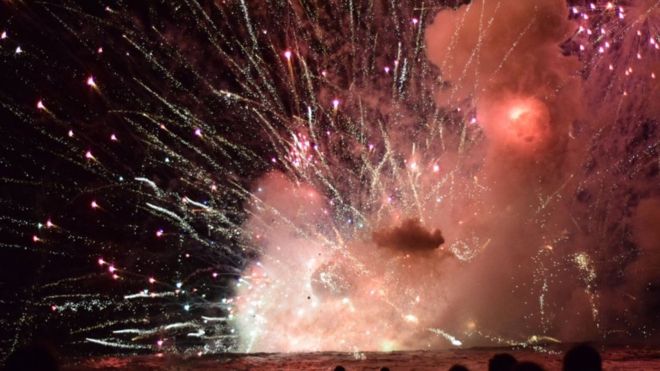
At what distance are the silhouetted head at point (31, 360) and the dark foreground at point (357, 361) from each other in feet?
30.1

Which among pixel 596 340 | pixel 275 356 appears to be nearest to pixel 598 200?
pixel 596 340

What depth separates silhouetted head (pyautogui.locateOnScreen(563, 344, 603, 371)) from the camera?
230 centimetres

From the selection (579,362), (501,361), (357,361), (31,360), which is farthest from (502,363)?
(357,361)

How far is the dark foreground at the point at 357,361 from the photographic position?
1074 centimetres

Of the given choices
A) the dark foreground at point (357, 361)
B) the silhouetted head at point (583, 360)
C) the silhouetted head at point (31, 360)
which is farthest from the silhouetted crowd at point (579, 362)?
the dark foreground at point (357, 361)

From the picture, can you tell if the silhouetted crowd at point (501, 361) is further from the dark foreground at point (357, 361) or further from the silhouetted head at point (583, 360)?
the dark foreground at point (357, 361)

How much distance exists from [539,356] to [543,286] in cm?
736

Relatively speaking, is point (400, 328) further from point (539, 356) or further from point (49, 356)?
point (49, 356)

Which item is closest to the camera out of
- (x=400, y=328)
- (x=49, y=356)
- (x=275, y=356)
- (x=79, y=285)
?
(x=49, y=356)

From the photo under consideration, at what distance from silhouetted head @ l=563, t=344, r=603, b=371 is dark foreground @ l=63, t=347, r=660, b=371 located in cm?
858

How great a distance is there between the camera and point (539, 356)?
39.1 feet

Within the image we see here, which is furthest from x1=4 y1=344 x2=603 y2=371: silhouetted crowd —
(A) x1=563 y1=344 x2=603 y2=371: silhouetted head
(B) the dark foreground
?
(B) the dark foreground

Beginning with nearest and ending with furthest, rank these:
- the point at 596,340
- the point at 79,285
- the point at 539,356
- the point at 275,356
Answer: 1. the point at 539,356
2. the point at 275,356
3. the point at 596,340
4. the point at 79,285

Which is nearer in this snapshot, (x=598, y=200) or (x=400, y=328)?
(x=400, y=328)
